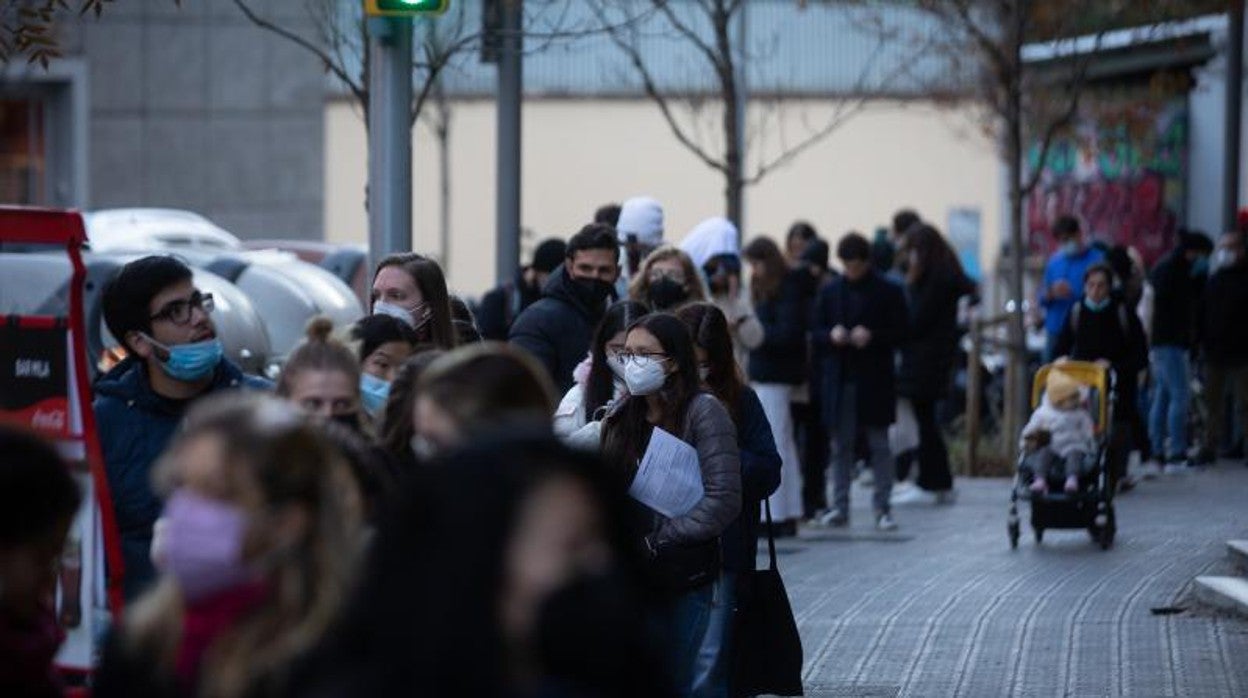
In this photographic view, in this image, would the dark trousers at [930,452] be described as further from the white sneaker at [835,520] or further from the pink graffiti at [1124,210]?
the pink graffiti at [1124,210]

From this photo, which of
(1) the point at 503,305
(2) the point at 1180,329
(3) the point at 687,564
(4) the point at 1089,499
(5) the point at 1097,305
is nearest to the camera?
(3) the point at 687,564

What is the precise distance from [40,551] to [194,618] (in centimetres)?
34

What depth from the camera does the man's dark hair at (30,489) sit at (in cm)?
390

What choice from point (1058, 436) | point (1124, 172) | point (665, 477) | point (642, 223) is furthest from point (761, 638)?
point (1124, 172)

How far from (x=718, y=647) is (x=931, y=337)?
9.42 meters

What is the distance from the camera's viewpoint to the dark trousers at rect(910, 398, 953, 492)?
1738 cm

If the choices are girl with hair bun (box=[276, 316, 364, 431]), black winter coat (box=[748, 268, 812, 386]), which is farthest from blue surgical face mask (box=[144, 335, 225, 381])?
black winter coat (box=[748, 268, 812, 386])

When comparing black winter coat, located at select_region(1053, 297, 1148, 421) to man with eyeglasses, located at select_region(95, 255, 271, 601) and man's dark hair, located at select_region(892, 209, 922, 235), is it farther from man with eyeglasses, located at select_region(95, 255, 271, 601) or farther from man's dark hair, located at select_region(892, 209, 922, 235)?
man with eyeglasses, located at select_region(95, 255, 271, 601)

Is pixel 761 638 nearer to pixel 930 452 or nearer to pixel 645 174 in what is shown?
pixel 930 452

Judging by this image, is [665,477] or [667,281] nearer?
[665,477]

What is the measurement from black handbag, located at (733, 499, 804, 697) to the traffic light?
2477 mm

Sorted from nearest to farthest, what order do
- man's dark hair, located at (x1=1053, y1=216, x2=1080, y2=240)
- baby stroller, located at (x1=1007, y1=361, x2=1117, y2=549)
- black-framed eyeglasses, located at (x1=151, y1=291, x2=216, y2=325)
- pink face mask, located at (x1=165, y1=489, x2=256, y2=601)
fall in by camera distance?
pink face mask, located at (x1=165, y1=489, x2=256, y2=601), black-framed eyeglasses, located at (x1=151, y1=291, x2=216, y2=325), baby stroller, located at (x1=1007, y1=361, x2=1117, y2=549), man's dark hair, located at (x1=1053, y1=216, x2=1080, y2=240)

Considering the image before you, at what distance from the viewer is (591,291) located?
401 inches

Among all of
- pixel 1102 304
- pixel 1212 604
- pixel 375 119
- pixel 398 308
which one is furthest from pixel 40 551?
pixel 1102 304
